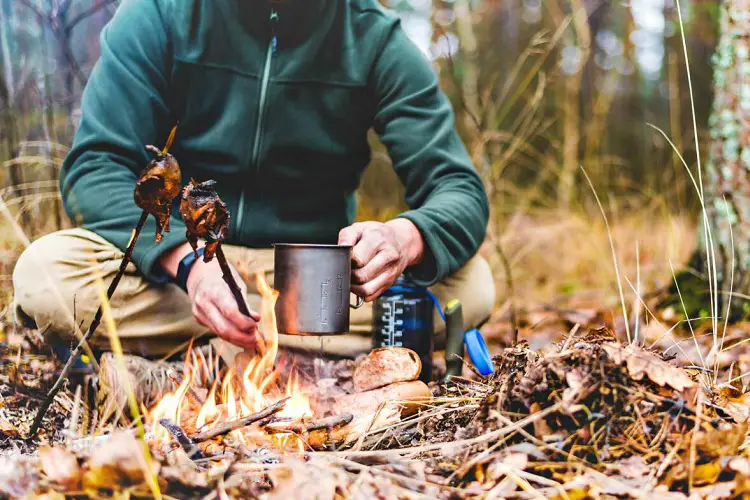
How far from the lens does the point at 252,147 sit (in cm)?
249

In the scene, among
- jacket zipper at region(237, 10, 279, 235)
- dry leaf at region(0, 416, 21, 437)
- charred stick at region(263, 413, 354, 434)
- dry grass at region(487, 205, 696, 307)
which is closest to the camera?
charred stick at region(263, 413, 354, 434)

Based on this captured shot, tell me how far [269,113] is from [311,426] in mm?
1277

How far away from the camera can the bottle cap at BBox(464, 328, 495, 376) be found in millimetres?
2074

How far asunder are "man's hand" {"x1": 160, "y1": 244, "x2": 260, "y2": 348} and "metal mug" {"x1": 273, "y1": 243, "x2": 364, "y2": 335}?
0.43 feet

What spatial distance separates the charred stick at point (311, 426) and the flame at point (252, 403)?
20 millimetres

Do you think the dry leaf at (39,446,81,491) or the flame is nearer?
the dry leaf at (39,446,81,491)

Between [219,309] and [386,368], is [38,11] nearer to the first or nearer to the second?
[219,309]

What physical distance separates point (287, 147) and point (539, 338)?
57.3 inches

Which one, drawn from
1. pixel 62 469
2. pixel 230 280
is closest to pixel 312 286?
pixel 230 280

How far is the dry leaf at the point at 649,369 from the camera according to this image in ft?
4.39

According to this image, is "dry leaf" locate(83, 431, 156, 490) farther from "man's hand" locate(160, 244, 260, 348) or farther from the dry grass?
the dry grass

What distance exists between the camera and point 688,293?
10.2ft

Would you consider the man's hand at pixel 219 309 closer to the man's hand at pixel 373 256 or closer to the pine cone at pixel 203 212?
the man's hand at pixel 373 256

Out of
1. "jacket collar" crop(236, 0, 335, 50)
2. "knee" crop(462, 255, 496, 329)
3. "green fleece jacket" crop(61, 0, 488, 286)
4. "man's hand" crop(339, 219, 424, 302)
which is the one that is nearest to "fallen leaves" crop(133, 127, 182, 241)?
"man's hand" crop(339, 219, 424, 302)
